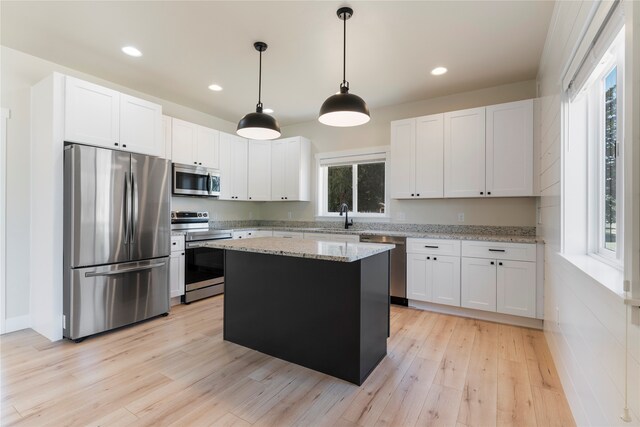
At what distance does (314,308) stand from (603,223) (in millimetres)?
1871

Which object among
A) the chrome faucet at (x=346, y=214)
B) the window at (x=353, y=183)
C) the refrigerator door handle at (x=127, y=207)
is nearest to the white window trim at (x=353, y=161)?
the window at (x=353, y=183)

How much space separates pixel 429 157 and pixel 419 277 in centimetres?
152

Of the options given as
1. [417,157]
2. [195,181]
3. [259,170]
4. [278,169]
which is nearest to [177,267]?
[195,181]

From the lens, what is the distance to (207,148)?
14.6 feet

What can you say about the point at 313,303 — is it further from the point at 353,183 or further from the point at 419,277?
the point at 353,183

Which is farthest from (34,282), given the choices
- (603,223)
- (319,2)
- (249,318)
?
(603,223)

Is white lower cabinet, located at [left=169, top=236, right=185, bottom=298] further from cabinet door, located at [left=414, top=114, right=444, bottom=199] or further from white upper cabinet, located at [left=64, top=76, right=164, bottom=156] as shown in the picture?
cabinet door, located at [left=414, top=114, right=444, bottom=199]

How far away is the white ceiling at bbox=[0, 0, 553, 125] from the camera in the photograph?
231 centimetres

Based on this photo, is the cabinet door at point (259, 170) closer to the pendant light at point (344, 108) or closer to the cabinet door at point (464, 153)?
the cabinet door at point (464, 153)

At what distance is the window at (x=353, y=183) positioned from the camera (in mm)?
4574

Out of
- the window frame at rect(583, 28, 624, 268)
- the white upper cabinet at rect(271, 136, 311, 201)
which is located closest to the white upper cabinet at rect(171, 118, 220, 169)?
the white upper cabinet at rect(271, 136, 311, 201)

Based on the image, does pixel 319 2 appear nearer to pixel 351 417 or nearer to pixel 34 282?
pixel 351 417

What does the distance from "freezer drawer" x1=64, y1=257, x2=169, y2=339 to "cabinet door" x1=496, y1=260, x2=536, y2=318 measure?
370cm

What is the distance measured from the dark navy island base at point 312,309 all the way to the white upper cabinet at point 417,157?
1.73 m
